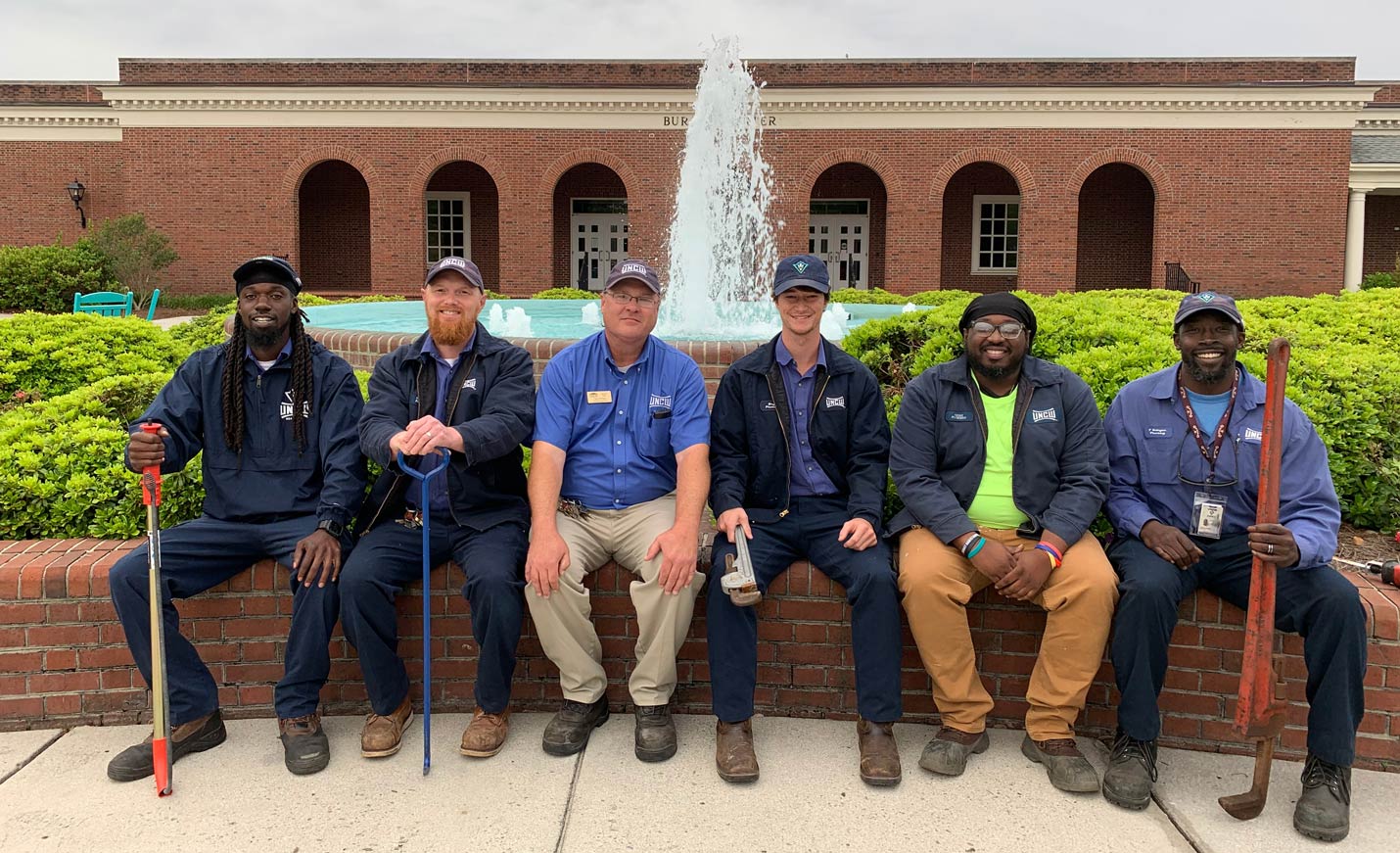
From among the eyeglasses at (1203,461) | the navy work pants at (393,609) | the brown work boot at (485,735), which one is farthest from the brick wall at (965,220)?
the brown work boot at (485,735)

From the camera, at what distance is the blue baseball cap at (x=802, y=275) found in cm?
404

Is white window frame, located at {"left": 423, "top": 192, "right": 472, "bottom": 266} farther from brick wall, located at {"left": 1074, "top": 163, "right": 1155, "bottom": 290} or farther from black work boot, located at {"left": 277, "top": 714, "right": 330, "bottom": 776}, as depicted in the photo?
black work boot, located at {"left": 277, "top": 714, "right": 330, "bottom": 776}

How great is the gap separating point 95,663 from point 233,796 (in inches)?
37.9

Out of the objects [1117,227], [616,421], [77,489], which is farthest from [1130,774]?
[1117,227]

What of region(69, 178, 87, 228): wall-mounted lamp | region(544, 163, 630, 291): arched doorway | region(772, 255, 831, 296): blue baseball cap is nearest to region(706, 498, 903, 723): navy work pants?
region(772, 255, 831, 296): blue baseball cap

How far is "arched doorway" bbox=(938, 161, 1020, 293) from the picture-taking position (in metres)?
28.5

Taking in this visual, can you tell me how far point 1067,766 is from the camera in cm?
345

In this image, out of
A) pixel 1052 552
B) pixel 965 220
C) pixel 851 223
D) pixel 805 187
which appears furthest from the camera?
pixel 851 223

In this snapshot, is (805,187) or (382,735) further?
(805,187)

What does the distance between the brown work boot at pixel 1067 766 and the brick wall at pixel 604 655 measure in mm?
346

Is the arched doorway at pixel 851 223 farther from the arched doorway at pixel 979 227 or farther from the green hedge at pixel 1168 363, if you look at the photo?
the green hedge at pixel 1168 363

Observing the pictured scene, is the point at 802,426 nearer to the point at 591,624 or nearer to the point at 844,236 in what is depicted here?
the point at 591,624

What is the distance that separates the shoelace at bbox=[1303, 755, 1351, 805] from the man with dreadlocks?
3.38 meters

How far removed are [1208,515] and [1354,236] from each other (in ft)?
89.9
